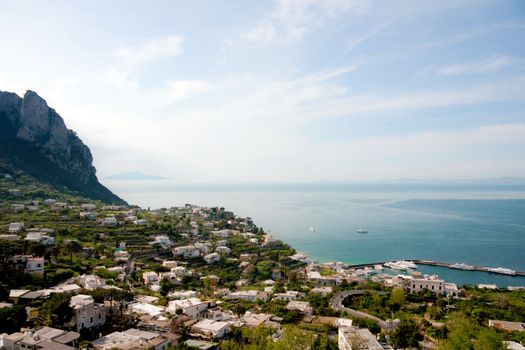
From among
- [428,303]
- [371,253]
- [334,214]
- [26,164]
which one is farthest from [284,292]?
[334,214]

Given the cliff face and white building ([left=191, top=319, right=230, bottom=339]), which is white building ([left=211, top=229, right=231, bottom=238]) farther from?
the cliff face

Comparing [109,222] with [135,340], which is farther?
[109,222]

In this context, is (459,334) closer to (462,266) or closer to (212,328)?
(212,328)

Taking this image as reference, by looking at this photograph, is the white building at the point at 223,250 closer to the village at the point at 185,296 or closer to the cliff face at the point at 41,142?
the village at the point at 185,296

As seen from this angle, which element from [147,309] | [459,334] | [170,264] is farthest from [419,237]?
[147,309]

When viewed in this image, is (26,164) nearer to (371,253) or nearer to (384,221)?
(371,253)

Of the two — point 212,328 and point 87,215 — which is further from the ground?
point 87,215

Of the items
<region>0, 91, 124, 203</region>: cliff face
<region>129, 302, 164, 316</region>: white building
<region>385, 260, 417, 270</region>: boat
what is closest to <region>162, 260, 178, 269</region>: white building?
<region>129, 302, 164, 316</region>: white building
